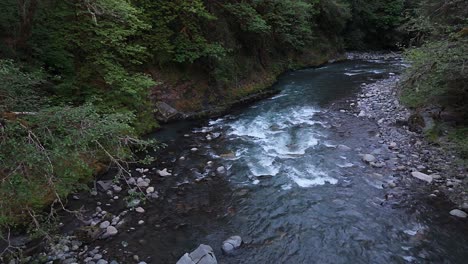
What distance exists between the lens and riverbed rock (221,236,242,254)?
5.46m

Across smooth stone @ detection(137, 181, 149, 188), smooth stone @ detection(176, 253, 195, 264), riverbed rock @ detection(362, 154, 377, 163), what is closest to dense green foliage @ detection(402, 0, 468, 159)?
riverbed rock @ detection(362, 154, 377, 163)

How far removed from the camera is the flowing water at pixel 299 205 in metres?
5.42

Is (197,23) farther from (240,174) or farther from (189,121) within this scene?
(240,174)

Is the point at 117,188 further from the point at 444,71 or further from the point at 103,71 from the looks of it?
the point at 444,71

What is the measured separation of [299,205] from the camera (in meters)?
6.73

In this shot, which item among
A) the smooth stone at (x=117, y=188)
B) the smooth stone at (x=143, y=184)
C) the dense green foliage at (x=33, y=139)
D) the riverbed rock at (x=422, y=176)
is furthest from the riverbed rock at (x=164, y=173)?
the riverbed rock at (x=422, y=176)

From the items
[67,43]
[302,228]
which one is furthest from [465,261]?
[67,43]

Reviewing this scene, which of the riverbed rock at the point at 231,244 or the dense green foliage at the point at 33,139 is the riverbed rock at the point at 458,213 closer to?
the riverbed rock at the point at 231,244

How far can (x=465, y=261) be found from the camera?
5.05 metres

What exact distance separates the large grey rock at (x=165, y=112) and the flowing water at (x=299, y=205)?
831mm

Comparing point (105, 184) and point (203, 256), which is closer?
point (203, 256)

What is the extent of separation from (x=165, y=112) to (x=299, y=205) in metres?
6.28

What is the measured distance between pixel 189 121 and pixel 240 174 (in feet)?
13.7

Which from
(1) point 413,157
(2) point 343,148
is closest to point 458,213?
(1) point 413,157
